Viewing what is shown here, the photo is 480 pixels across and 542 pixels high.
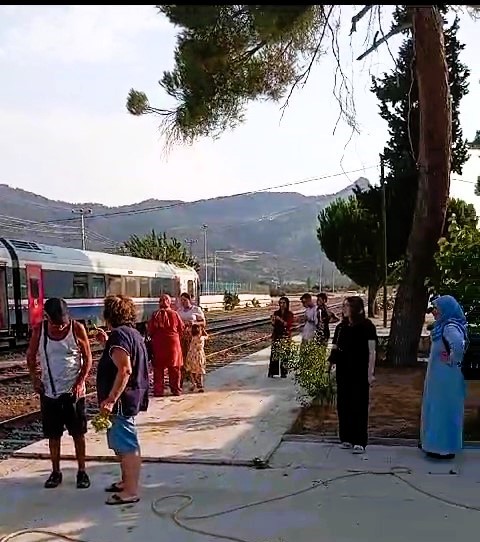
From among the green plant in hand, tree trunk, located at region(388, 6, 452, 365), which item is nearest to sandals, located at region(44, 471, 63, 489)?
the green plant in hand

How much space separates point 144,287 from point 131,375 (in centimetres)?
2364

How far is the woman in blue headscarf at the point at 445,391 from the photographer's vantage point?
652 cm

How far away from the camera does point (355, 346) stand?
6980 millimetres

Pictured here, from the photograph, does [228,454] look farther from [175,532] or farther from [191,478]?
[175,532]

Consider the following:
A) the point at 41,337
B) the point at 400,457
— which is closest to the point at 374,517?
the point at 400,457

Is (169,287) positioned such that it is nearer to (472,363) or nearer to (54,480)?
(472,363)

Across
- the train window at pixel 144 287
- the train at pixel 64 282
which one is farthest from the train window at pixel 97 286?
the train window at pixel 144 287

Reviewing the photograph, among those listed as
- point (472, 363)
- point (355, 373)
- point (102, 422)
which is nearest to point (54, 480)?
point (102, 422)

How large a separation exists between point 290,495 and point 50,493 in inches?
69.3

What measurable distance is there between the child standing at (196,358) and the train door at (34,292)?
10.2 metres

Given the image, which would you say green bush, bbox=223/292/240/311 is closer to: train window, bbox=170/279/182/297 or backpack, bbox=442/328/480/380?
train window, bbox=170/279/182/297

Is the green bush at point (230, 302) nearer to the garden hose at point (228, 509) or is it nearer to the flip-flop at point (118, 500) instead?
the garden hose at point (228, 509)

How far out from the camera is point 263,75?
13.4 m

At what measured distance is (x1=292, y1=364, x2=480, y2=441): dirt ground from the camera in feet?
25.8
